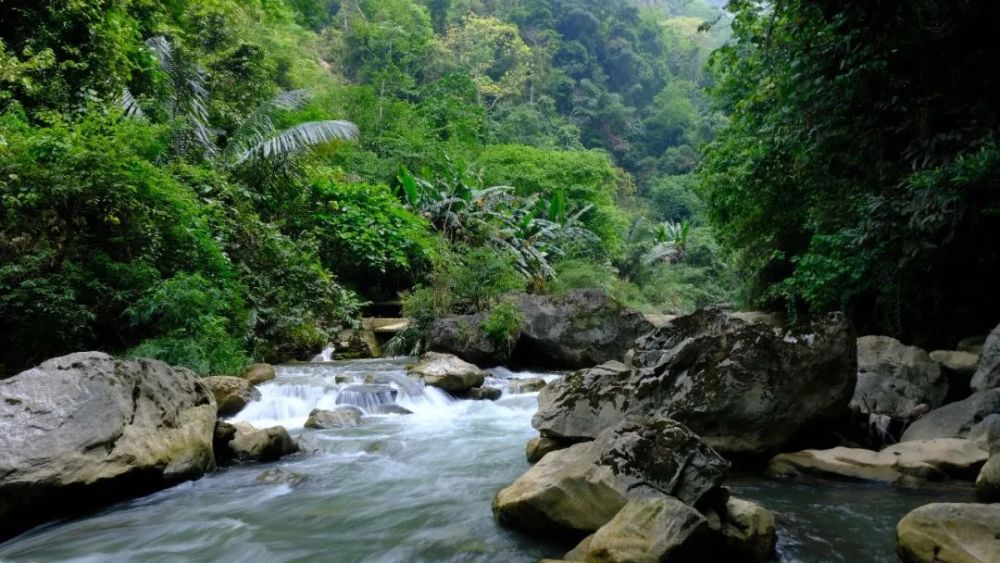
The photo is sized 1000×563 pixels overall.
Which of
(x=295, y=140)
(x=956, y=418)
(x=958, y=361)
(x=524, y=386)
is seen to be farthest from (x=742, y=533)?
(x=295, y=140)

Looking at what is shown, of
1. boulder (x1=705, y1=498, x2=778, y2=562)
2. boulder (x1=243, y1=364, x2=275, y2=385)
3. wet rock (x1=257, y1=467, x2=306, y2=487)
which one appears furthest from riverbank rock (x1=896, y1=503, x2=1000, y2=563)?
boulder (x1=243, y1=364, x2=275, y2=385)

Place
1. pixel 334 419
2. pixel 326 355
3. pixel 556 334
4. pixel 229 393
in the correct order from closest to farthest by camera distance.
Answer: pixel 229 393 → pixel 334 419 → pixel 556 334 → pixel 326 355

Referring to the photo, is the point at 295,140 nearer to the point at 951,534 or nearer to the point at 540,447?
the point at 540,447

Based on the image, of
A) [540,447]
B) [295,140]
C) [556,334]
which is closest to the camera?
[540,447]

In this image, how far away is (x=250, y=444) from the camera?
21.3 ft

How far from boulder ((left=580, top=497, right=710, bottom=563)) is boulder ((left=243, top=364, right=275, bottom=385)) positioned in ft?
23.4

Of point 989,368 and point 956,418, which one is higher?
point 989,368

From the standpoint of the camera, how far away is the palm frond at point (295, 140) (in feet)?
44.3

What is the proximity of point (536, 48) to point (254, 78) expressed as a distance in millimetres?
35997

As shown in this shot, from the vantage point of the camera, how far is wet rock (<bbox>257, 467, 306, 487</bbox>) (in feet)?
18.5

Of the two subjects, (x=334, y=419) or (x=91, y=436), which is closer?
(x=91, y=436)

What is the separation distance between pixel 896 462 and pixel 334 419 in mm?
6090

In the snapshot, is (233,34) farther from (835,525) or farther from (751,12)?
(835,525)

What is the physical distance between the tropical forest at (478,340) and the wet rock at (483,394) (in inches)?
6.2
